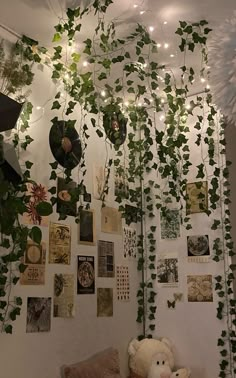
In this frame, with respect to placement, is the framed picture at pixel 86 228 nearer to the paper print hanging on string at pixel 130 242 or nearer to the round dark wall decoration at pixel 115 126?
the paper print hanging on string at pixel 130 242

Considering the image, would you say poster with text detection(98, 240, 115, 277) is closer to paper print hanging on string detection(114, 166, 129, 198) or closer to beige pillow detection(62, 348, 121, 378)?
paper print hanging on string detection(114, 166, 129, 198)

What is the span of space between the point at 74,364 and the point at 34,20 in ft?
6.90

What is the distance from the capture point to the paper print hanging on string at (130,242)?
11.5 ft

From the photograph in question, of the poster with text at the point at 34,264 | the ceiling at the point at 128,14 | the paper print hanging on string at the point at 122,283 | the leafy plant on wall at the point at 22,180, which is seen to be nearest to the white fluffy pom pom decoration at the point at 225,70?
the leafy plant on wall at the point at 22,180

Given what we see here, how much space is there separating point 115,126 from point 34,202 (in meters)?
0.88

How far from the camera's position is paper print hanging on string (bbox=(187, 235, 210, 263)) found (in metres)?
3.35

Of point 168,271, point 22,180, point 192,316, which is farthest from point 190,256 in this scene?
point 22,180

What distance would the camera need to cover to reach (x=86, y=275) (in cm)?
305

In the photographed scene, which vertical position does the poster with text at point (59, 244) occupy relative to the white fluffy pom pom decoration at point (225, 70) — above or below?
below

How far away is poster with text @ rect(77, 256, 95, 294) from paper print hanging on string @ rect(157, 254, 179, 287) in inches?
26.8

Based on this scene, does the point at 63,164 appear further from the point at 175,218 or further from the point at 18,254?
the point at 175,218

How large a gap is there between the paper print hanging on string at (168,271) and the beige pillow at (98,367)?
0.69 metres

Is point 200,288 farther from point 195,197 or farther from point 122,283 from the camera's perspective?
point 195,197

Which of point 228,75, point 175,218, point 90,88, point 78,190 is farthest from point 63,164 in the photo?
point 228,75
